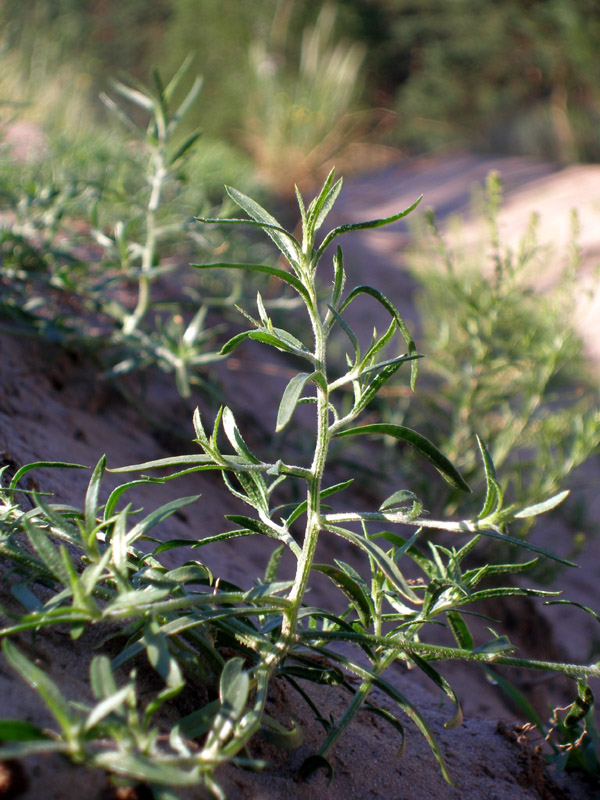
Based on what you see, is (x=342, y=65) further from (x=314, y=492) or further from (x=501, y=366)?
(x=314, y=492)

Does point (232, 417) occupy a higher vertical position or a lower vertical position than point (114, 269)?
higher

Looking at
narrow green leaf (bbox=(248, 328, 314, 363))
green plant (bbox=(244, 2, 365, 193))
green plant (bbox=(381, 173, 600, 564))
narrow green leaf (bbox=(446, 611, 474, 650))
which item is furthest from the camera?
green plant (bbox=(244, 2, 365, 193))

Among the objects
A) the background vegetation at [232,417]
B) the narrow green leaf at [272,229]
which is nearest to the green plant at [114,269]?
the background vegetation at [232,417]

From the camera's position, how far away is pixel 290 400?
730mm

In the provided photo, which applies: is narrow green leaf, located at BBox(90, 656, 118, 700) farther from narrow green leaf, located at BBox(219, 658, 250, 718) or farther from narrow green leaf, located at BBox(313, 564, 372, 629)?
narrow green leaf, located at BBox(313, 564, 372, 629)

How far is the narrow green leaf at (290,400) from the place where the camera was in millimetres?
701

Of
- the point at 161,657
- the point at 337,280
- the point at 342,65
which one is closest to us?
the point at 161,657

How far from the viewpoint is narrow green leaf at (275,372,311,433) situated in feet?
2.30

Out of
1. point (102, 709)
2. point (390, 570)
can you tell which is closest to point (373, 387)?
point (390, 570)

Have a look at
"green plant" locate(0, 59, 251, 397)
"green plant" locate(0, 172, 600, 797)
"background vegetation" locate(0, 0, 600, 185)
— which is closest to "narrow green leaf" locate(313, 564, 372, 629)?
"green plant" locate(0, 172, 600, 797)

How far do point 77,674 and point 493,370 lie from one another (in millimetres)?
1694

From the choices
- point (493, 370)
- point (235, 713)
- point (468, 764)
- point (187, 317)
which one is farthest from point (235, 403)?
point (235, 713)

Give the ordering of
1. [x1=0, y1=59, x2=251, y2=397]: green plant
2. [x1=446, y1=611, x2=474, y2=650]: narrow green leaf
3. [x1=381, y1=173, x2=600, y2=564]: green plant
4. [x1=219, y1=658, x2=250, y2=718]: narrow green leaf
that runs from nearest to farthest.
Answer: [x1=219, y1=658, x2=250, y2=718]: narrow green leaf < [x1=446, y1=611, x2=474, y2=650]: narrow green leaf < [x1=0, y1=59, x2=251, y2=397]: green plant < [x1=381, y1=173, x2=600, y2=564]: green plant

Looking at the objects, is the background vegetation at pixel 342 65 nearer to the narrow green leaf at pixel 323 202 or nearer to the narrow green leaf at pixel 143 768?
the narrow green leaf at pixel 323 202
